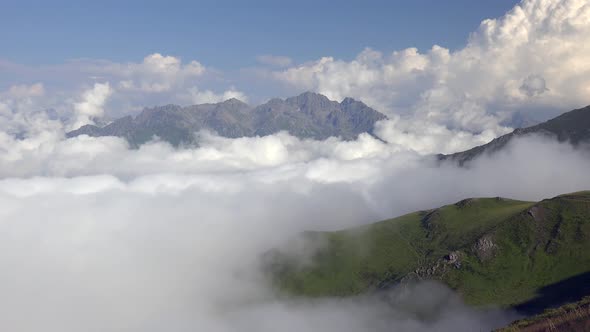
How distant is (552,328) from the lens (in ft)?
525

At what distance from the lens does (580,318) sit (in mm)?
161250

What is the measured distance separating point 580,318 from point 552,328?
11264 millimetres

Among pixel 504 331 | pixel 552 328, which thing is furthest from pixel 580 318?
pixel 504 331

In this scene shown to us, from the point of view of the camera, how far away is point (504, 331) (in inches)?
6619

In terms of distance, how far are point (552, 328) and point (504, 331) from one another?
52.6 ft

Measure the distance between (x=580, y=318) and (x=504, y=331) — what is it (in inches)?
1018

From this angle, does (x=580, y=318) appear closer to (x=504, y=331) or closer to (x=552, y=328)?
(x=552, y=328)
